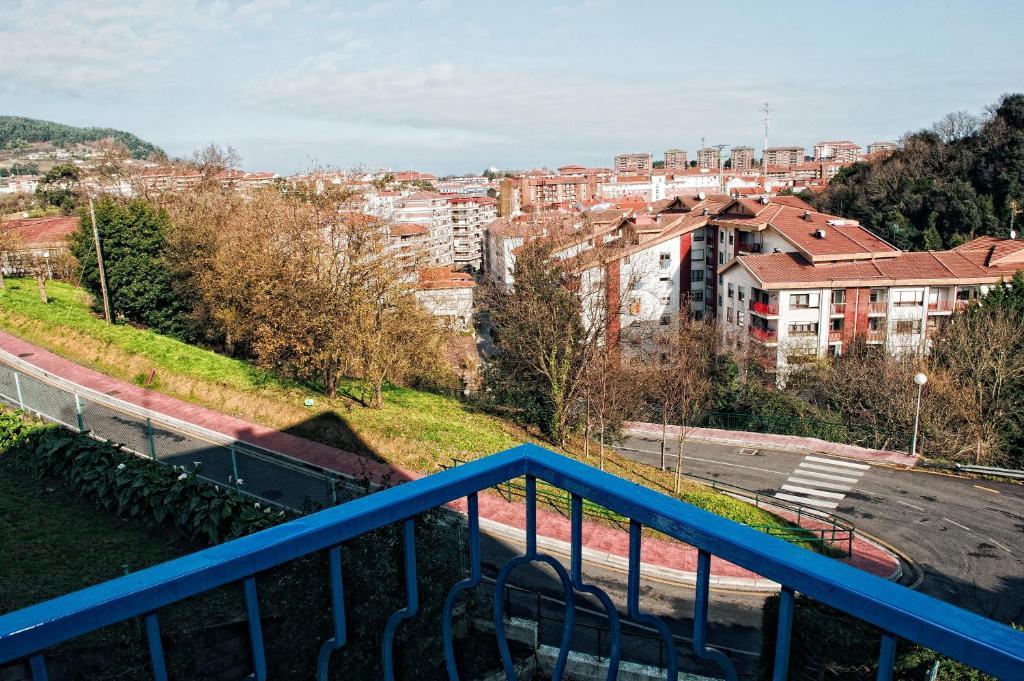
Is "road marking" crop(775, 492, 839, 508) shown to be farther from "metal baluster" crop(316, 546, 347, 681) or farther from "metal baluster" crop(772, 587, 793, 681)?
"metal baluster" crop(316, 546, 347, 681)

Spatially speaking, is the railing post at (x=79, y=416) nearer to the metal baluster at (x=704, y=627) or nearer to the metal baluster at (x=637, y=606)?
the metal baluster at (x=637, y=606)

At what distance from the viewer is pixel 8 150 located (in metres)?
150

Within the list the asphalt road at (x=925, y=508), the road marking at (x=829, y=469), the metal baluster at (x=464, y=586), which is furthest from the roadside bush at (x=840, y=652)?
the road marking at (x=829, y=469)

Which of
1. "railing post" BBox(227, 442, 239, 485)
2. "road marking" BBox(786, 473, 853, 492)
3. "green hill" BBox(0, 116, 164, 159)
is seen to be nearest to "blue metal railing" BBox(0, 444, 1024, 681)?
"railing post" BBox(227, 442, 239, 485)

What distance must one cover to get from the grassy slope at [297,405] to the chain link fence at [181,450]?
2.45 meters

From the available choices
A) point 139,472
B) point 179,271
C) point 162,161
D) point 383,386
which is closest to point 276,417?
point 383,386

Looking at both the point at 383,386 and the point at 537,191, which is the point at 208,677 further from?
the point at 537,191

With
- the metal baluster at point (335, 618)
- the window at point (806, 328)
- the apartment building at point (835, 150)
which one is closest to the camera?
the metal baluster at point (335, 618)

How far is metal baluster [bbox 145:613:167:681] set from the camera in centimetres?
174

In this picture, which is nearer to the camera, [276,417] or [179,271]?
[276,417]

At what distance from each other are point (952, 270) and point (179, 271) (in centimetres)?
3598

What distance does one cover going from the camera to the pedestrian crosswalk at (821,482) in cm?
2100

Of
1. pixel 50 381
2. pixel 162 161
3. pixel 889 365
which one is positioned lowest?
pixel 889 365

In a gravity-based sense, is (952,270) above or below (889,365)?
above
